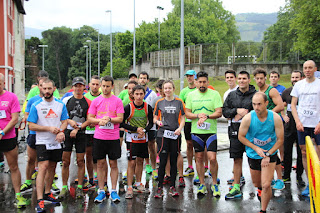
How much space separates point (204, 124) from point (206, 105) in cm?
40

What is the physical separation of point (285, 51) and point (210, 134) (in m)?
28.3

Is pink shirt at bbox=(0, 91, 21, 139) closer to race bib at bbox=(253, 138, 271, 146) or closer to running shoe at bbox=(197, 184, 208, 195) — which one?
running shoe at bbox=(197, 184, 208, 195)

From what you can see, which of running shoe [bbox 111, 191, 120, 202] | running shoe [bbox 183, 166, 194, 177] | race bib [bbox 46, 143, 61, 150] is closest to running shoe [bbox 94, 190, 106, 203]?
running shoe [bbox 111, 191, 120, 202]

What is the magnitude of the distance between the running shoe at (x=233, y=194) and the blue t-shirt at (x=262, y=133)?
1232mm

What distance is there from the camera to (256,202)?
657 cm

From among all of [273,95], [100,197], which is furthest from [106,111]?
[273,95]

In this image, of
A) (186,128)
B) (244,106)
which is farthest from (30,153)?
(244,106)

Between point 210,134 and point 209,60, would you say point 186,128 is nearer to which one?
point 210,134

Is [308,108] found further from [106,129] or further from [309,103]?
[106,129]

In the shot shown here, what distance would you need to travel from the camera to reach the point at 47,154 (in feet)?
20.9

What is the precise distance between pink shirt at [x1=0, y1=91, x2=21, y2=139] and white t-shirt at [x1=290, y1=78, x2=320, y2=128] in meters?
5.42

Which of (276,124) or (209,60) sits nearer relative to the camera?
(276,124)

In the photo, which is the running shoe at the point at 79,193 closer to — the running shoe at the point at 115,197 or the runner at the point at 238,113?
the running shoe at the point at 115,197

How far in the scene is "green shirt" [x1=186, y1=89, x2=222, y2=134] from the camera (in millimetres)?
7102
